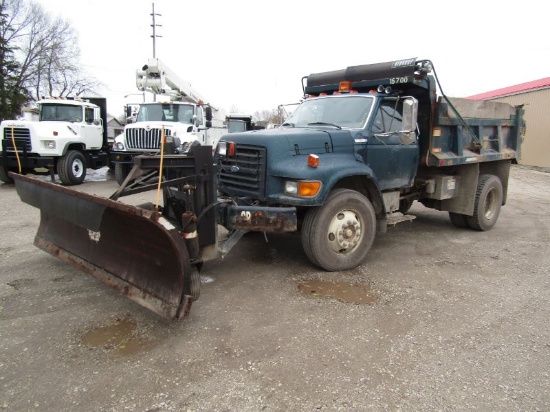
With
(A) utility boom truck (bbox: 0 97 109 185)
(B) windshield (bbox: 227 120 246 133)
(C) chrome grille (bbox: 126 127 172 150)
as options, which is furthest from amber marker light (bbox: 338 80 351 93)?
(B) windshield (bbox: 227 120 246 133)

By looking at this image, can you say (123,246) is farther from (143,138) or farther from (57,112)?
(57,112)

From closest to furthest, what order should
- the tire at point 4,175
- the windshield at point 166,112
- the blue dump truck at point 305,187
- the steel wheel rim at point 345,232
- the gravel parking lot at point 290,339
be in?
the gravel parking lot at point 290,339, the blue dump truck at point 305,187, the steel wheel rim at point 345,232, the tire at point 4,175, the windshield at point 166,112

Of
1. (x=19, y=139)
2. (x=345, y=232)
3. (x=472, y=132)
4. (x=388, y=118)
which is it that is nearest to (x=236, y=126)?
(x=19, y=139)

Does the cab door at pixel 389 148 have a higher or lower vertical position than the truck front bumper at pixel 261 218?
higher

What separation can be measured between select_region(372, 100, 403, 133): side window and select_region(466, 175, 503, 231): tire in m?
2.34

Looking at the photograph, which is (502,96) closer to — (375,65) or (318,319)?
(375,65)

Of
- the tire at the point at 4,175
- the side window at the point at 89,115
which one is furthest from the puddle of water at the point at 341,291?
the side window at the point at 89,115

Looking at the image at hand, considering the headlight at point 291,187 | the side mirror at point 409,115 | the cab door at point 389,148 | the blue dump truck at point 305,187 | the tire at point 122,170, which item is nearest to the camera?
the blue dump truck at point 305,187

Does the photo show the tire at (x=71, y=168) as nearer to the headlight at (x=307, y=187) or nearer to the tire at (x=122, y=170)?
the tire at (x=122, y=170)

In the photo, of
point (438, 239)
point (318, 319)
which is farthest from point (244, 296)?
point (438, 239)

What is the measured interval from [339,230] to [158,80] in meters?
11.4

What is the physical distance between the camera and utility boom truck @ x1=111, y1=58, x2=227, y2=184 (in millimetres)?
11492

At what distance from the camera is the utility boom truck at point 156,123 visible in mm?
11492

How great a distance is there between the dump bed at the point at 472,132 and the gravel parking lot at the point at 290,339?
1.78 m
